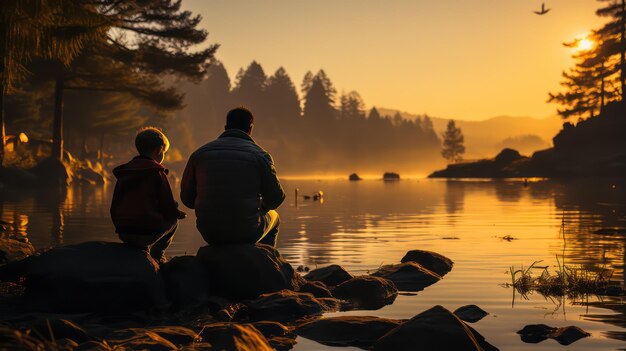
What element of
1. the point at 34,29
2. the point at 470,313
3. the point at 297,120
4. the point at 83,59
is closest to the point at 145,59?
the point at 83,59

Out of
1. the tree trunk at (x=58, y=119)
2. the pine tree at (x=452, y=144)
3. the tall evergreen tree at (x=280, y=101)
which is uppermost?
the tall evergreen tree at (x=280, y=101)

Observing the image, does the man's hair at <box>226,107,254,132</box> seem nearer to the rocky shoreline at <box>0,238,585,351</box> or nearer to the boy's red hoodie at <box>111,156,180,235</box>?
the boy's red hoodie at <box>111,156,180,235</box>

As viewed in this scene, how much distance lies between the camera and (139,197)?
324 inches

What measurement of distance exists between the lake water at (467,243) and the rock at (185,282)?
1877 millimetres

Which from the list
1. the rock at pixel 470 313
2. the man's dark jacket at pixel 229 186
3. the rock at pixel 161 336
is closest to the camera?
the rock at pixel 161 336

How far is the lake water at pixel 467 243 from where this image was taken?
311 inches

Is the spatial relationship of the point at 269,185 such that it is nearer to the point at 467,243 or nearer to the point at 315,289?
the point at 315,289

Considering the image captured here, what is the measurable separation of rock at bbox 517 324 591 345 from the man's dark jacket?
11.3ft

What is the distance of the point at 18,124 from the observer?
5838cm

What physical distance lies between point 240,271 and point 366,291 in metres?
1.68

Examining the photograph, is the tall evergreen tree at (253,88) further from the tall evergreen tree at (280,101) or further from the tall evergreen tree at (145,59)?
the tall evergreen tree at (145,59)

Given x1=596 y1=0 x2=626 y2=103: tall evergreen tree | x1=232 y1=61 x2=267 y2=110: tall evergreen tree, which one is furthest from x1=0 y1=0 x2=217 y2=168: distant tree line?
x1=232 y1=61 x2=267 y2=110: tall evergreen tree

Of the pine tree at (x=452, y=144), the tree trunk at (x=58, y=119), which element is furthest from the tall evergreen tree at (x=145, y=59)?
the pine tree at (x=452, y=144)

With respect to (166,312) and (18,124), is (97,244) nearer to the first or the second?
(166,312)
